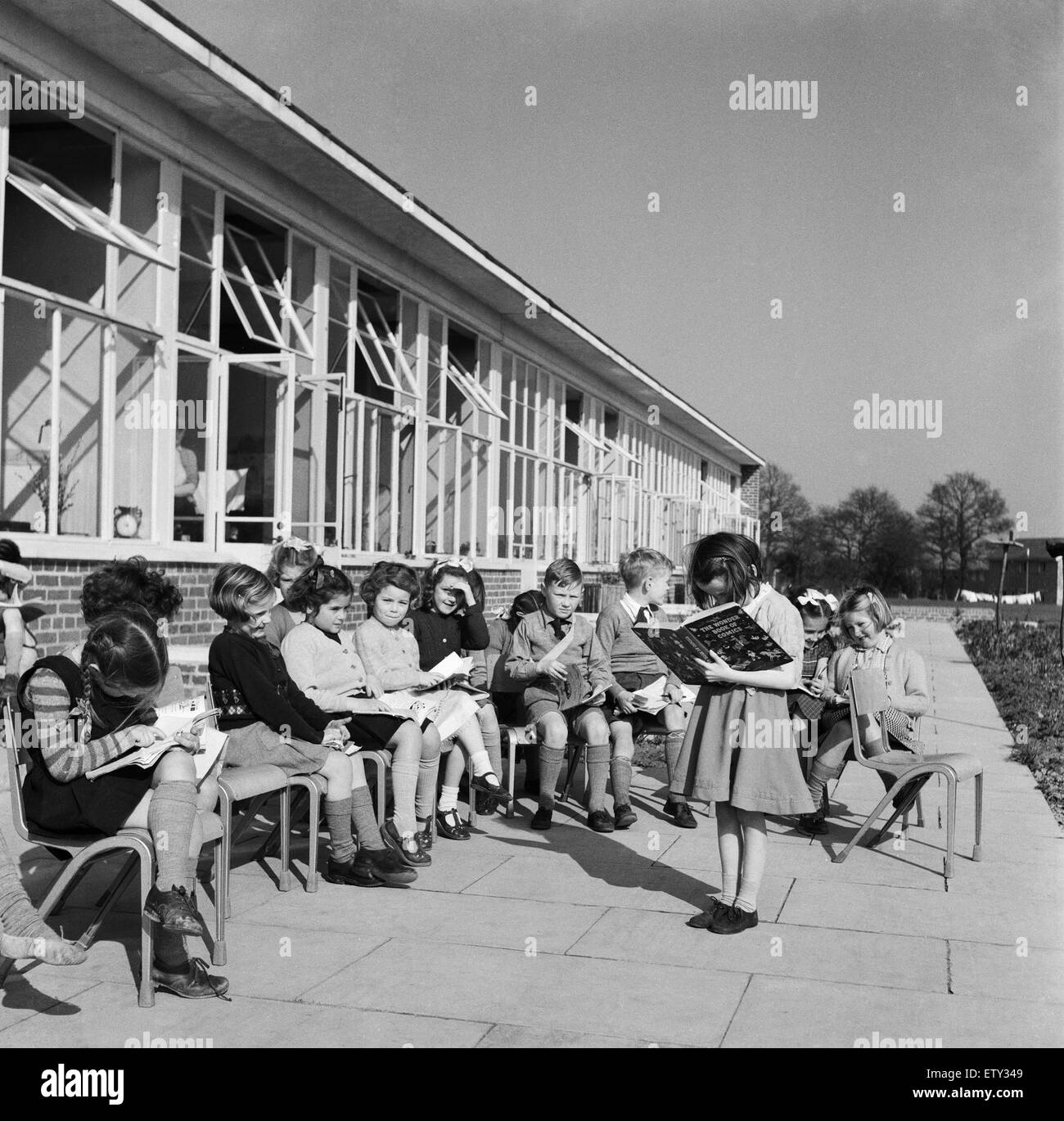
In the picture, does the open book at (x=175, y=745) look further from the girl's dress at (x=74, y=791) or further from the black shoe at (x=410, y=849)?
the black shoe at (x=410, y=849)

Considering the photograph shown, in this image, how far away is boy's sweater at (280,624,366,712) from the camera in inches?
258

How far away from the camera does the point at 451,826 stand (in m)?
7.31

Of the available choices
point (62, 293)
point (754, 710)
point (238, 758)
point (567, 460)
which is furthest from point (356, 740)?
point (567, 460)

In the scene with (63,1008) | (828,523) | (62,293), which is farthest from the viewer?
(828,523)

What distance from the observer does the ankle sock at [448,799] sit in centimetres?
745

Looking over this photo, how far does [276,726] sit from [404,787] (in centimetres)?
94

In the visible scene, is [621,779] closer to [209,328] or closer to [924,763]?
[924,763]

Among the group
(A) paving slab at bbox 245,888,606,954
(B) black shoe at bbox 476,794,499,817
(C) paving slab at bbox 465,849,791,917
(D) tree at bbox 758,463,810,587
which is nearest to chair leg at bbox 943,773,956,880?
(C) paving slab at bbox 465,849,791,917

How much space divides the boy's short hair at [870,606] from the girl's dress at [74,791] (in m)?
4.31

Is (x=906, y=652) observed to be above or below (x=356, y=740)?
above

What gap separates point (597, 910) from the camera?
19.0ft

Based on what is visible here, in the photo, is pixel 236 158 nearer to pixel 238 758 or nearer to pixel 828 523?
pixel 238 758
